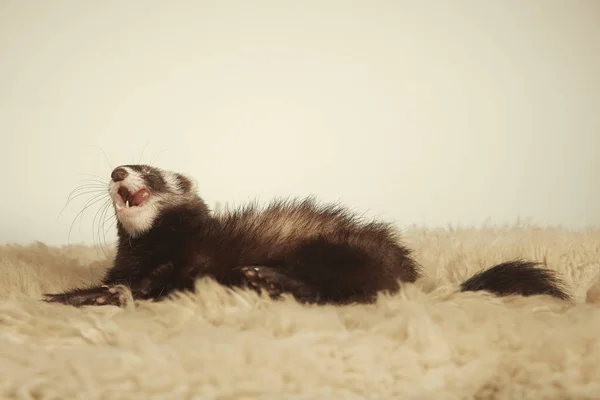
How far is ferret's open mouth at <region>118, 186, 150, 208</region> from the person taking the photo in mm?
811

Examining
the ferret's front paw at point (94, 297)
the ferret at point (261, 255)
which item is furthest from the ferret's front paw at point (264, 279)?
the ferret's front paw at point (94, 297)

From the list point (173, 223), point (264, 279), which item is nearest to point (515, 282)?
point (264, 279)

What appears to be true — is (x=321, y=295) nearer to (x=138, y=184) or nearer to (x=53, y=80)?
(x=138, y=184)

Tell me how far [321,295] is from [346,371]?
0.17m

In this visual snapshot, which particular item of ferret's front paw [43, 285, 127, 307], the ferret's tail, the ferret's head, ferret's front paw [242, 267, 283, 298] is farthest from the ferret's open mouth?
the ferret's tail

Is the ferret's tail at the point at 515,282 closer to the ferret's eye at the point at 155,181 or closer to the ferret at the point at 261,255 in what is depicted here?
the ferret at the point at 261,255

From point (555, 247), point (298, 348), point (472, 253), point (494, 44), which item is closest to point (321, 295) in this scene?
point (298, 348)

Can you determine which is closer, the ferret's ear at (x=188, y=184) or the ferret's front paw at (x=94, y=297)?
the ferret's front paw at (x=94, y=297)

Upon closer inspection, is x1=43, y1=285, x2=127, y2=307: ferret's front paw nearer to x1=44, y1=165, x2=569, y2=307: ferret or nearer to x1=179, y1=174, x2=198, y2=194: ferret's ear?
x1=44, y1=165, x2=569, y2=307: ferret

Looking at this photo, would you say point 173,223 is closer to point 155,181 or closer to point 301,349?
point 155,181

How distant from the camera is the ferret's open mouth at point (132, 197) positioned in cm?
81

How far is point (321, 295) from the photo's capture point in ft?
2.07

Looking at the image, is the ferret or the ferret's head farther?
the ferret's head

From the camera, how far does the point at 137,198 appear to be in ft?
2.68
